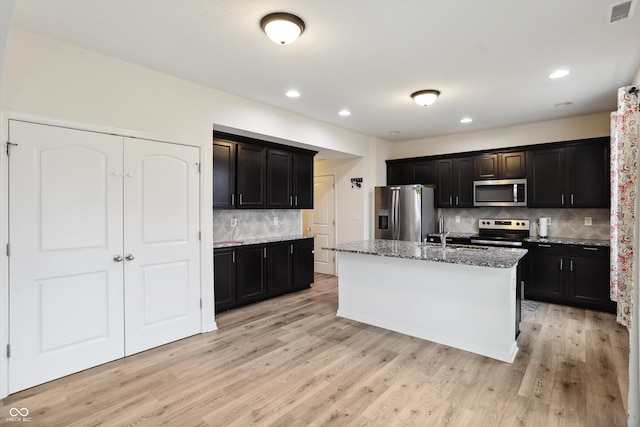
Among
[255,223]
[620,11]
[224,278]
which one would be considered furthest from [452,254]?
[255,223]

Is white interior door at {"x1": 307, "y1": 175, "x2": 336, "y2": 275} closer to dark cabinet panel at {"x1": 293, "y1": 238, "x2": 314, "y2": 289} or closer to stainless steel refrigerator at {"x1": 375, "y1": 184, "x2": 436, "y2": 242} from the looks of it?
stainless steel refrigerator at {"x1": 375, "y1": 184, "x2": 436, "y2": 242}

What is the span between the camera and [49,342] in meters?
2.61

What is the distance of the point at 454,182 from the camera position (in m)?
5.74

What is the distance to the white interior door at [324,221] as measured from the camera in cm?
666

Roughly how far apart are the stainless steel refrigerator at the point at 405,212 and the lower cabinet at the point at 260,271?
1.46 metres

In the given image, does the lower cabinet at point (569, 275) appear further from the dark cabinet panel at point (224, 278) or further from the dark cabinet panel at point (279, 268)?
the dark cabinet panel at point (224, 278)

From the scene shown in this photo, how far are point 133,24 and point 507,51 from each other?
3.03 meters

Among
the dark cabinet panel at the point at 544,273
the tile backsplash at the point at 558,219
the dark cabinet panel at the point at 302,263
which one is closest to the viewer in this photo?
the dark cabinet panel at the point at 544,273

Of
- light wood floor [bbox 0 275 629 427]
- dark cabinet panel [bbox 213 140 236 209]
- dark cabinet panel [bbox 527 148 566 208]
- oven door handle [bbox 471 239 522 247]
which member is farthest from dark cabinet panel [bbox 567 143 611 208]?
dark cabinet panel [bbox 213 140 236 209]

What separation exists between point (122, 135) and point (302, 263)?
320 cm

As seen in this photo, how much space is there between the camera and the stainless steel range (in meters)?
4.97

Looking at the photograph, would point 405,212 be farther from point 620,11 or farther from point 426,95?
point 620,11

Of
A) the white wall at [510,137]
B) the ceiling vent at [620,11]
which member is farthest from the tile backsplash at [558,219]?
the ceiling vent at [620,11]

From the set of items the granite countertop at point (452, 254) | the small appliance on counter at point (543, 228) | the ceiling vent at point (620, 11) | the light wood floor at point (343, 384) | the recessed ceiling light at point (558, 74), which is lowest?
the light wood floor at point (343, 384)
